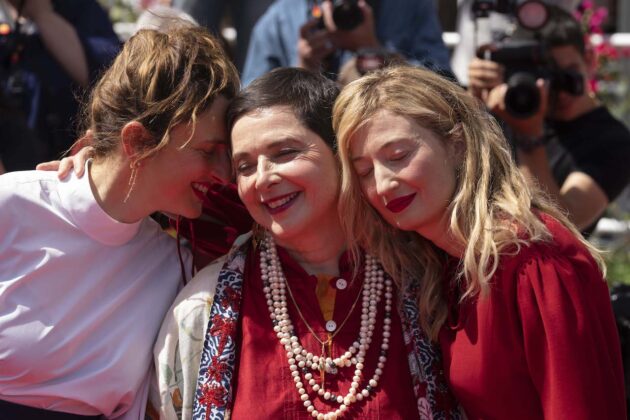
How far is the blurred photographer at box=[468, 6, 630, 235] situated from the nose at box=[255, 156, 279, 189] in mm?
1199

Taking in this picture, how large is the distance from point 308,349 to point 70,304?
2.03ft

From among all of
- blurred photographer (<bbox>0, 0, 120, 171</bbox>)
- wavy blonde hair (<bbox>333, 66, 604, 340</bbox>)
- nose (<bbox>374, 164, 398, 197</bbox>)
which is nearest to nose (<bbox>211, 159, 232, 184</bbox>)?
wavy blonde hair (<bbox>333, 66, 604, 340</bbox>)

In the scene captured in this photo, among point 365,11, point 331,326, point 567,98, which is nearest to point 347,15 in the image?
point 365,11

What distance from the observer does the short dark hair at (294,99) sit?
256 centimetres

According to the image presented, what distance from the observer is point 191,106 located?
8.53 feet

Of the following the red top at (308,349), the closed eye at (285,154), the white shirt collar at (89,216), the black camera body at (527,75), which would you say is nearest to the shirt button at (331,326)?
the red top at (308,349)

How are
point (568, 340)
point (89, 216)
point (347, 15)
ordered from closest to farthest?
point (568, 340) → point (89, 216) → point (347, 15)

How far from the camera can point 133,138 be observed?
262cm

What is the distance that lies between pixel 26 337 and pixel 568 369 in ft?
4.31

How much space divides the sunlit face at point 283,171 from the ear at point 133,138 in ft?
0.81

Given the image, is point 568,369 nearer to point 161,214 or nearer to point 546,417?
point 546,417

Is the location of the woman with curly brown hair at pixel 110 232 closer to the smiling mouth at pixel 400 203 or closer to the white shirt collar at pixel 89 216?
the white shirt collar at pixel 89 216

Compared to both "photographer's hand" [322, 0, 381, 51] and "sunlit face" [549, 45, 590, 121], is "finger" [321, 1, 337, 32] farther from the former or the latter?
"sunlit face" [549, 45, 590, 121]

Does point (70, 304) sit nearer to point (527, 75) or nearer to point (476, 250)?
point (476, 250)
